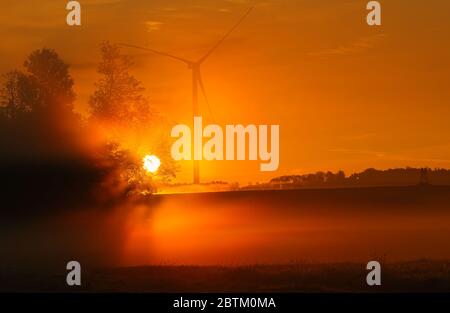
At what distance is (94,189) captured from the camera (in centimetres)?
4050

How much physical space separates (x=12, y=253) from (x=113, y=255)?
13.9 feet

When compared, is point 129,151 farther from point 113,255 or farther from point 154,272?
point 154,272

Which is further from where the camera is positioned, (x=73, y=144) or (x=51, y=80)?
(x=51, y=80)

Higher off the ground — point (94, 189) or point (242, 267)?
point (94, 189)

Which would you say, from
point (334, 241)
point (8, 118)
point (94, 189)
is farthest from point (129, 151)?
point (334, 241)

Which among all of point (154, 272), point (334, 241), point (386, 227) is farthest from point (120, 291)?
point (386, 227)

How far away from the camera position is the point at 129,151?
3994 centimetres

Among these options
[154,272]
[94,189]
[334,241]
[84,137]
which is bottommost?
[154,272]

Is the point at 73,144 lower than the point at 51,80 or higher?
lower

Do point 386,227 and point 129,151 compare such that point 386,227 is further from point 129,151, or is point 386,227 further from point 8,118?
point 8,118

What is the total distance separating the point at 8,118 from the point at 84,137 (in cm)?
500
